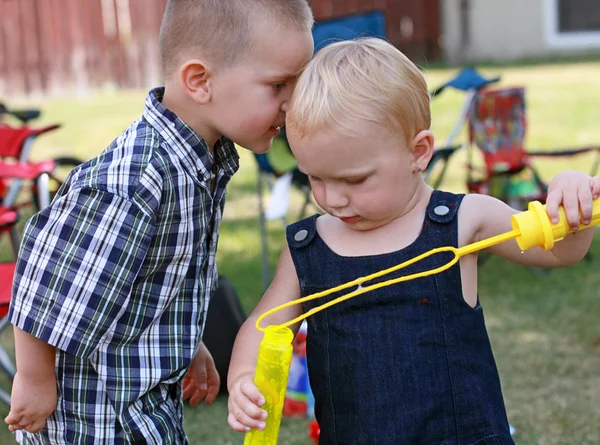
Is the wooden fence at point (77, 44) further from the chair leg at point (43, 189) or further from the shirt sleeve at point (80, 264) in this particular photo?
the shirt sleeve at point (80, 264)

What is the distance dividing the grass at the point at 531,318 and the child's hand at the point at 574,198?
162 centimetres

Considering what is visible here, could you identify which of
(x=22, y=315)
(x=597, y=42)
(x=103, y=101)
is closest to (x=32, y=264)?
(x=22, y=315)

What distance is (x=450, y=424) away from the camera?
180cm

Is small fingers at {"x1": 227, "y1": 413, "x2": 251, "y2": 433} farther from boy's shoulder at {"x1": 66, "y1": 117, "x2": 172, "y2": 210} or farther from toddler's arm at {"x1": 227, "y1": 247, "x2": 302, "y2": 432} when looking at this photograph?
boy's shoulder at {"x1": 66, "y1": 117, "x2": 172, "y2": 210}

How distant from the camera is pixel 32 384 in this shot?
1.90m

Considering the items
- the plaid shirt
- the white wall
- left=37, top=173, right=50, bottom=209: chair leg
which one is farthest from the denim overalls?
the white wall

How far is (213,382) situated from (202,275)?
1.34ft

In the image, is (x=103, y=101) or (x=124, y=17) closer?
(x=103, y=101)

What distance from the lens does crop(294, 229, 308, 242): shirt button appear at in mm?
1923

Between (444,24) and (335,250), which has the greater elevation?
(335,250)

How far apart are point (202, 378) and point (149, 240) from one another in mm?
643

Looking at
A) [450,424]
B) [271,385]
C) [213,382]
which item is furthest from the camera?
[213,382]

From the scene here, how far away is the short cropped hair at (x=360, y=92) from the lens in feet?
5.62

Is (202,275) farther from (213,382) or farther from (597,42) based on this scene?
(597,42)
